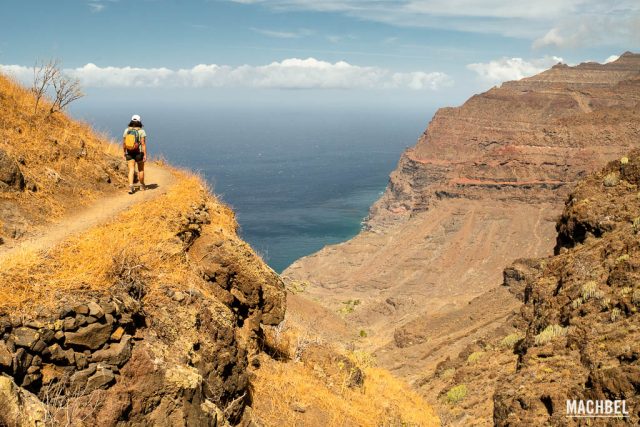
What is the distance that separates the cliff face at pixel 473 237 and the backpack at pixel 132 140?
25446mm

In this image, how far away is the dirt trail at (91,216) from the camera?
888 centimetres

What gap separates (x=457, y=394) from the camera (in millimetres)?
21562

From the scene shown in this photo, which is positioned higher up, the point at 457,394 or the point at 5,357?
the point at 5,357

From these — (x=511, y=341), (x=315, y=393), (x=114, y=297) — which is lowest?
(x=511, y=341)

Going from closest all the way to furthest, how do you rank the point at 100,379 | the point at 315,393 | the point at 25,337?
the point at 25,337
the point at 100,379
the point at 315,393

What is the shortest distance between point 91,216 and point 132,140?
3.04 meters

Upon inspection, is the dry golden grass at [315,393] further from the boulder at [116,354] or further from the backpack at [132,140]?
the backpack at [132,140]

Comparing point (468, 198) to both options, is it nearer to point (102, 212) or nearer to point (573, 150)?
point (573, 150)

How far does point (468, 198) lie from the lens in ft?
298

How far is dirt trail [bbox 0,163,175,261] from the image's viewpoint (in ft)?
29.1

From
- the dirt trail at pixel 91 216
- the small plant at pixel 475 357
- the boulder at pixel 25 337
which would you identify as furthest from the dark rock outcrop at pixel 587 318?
the dirt trail at pixel 91 216

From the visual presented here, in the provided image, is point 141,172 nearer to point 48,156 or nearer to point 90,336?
point 48,156

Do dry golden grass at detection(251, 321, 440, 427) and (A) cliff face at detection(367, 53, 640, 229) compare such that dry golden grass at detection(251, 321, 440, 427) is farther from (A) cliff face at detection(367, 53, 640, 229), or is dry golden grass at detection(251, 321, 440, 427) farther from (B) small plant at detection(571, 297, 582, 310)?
(A) cliff face at detection(367, 53, 640, 229)

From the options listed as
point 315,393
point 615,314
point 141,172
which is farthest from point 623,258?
point 141,172
